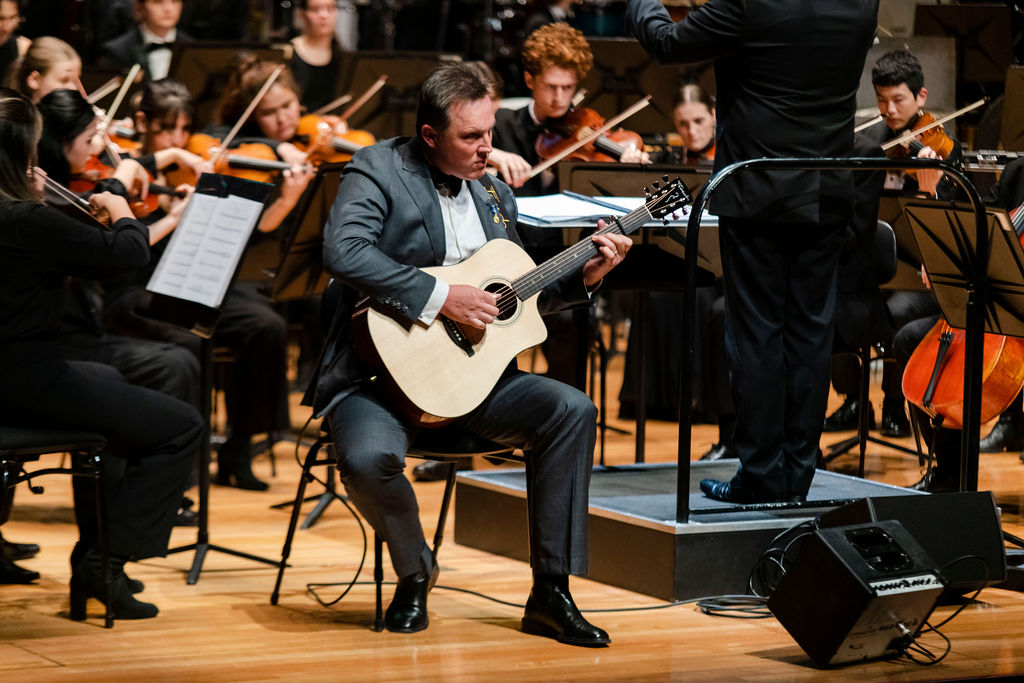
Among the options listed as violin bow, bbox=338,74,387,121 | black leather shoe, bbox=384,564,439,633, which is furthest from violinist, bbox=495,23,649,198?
black leather shoe, bbox=384,564,439,633

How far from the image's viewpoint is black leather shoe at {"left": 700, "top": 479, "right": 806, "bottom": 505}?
3.73 m

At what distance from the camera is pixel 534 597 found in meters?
3.27

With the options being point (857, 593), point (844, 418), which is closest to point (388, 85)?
point (844, 418)

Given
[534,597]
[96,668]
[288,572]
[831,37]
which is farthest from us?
[288,572]

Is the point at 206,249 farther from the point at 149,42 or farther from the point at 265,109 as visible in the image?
the point at 149,42

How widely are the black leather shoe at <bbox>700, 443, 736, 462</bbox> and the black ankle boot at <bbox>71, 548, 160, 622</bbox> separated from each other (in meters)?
2.34

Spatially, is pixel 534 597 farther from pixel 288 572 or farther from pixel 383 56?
pixel 383 56

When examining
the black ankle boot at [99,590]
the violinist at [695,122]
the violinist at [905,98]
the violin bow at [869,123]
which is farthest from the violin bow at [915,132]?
the black ankle boot at [99,590]

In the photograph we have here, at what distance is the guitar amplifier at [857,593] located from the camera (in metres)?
2.87

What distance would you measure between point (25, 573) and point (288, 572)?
0.71m

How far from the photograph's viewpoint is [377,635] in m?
3.27

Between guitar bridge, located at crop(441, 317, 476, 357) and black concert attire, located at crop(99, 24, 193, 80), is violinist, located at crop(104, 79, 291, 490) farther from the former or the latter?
guitar bridge, located at crop(441, 317, 476, 357)

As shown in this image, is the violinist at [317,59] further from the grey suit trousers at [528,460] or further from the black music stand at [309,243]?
the grey suit trousers at [528,460]

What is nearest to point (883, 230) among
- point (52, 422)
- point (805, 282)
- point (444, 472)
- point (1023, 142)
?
point (1023, 142)
